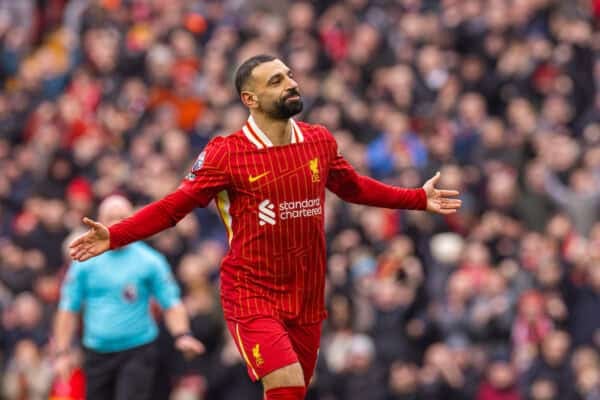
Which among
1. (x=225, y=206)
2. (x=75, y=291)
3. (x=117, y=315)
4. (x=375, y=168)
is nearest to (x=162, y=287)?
(x=117, y=315)

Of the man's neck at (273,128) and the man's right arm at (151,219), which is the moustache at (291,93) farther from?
the man's right arm at (151,219)

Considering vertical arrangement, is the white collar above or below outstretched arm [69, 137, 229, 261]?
above

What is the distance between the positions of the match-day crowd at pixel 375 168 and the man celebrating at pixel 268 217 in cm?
482

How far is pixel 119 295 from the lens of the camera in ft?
38.9

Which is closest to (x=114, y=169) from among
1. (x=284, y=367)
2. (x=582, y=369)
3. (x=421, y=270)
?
(x=421, y=270)

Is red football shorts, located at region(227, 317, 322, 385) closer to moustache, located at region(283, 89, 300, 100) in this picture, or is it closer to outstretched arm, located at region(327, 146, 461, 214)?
outstretched arm, located at region(327, 146, 461, 214)

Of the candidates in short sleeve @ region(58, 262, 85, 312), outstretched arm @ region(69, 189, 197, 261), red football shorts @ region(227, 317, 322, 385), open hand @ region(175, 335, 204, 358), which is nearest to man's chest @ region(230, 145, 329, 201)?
outstretched arm @ region(69, 189, 197, 261)

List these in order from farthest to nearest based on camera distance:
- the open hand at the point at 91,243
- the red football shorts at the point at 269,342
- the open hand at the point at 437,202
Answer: the open hand at the point at 437,202 < the red football shorts at the point at 269,342 < the open hand at the point at 91,243

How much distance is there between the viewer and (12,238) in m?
19.1

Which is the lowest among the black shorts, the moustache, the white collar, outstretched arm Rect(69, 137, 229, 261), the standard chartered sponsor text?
the black shorts

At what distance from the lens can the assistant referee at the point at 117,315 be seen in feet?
38.8

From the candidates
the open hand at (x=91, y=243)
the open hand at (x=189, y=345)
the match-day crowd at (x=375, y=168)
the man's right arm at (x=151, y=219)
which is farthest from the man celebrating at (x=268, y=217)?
the match-day crowd at (x=375, y=168)

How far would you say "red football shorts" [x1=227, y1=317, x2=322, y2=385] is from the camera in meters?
9.31

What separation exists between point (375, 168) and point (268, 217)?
29.9ft
